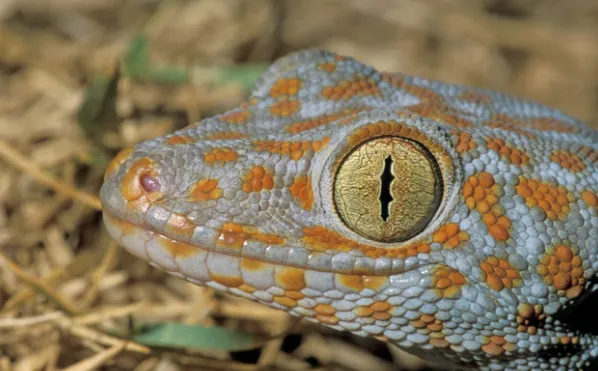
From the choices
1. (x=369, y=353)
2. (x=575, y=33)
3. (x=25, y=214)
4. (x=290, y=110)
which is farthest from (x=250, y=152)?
(x=575, y=33)

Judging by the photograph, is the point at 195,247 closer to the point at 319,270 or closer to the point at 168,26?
the point at 319,270

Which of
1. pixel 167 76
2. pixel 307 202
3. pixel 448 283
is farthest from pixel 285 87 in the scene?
pixel 167 76

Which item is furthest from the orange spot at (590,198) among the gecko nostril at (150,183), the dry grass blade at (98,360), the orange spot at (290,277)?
the dry grass blade at (98,360)

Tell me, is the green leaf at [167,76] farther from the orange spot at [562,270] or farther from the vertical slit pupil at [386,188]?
the orange spot at [562,270]

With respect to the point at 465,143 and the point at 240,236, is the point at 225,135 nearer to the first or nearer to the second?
the point at 240,236

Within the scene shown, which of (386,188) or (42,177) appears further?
(42,177)

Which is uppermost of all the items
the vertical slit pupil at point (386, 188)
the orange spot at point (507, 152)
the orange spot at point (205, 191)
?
the orange spot at point (507, 152)
